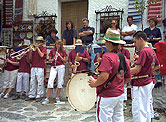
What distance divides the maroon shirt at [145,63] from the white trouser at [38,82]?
4.05 meters

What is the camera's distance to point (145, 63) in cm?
382

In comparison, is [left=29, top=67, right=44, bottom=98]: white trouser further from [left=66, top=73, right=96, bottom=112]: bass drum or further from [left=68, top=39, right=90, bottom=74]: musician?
[left=66, top=73, right=96, bottom=112]: bass drum

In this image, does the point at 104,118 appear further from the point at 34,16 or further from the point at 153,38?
the point at 34,16

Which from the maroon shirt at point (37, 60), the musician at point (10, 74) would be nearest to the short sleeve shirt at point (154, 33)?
the maroon shirt at point (37, 60)

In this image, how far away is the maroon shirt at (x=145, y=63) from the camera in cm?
374

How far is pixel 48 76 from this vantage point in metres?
7.50

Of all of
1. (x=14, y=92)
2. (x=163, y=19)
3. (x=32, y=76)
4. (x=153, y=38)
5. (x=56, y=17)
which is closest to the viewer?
(x=153, y=38)

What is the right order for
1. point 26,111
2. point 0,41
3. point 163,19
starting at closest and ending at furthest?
point 26,111, point 163,19, point 0,41

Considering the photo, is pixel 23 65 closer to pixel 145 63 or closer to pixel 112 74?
pixel 145 63

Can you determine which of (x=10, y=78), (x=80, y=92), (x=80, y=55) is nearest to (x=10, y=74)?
(x=10, y=78)

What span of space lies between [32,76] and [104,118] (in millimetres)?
4827

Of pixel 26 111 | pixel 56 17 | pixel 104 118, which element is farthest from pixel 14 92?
pixel 104 118

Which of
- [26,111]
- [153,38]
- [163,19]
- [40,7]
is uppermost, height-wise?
[40,7]

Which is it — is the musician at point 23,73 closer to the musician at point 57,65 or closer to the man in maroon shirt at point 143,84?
the musician at point 57,65
